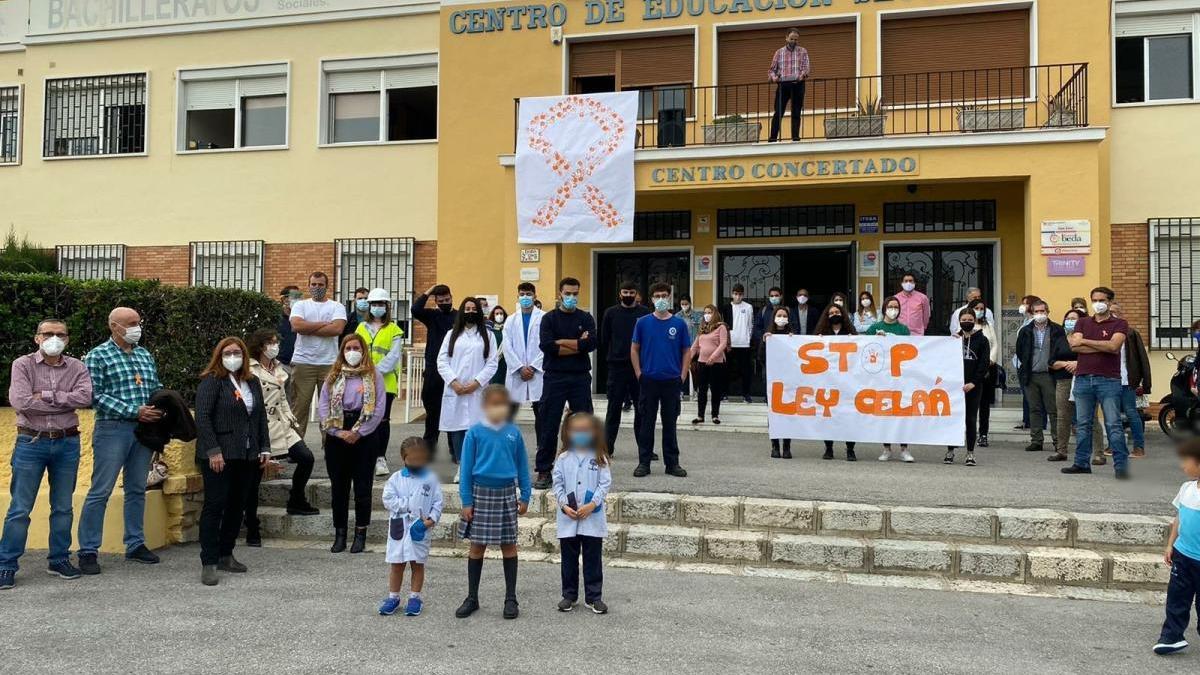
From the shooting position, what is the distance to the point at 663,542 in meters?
7.00

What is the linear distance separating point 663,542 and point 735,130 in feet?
29.1

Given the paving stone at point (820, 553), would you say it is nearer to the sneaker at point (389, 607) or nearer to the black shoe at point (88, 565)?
the sneaker at point (389, 607)

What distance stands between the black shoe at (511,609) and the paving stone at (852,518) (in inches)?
114

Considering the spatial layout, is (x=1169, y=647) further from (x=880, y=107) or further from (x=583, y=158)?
(x=583, y=158)

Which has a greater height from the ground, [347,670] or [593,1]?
[593,1]

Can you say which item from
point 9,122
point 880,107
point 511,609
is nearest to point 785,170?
point 880,107

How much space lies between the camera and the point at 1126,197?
13.4 metres

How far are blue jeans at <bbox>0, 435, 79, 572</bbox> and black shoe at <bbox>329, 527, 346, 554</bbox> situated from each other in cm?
194

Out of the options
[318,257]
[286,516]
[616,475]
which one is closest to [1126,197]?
[616,475]

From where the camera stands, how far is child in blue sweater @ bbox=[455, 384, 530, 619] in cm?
554

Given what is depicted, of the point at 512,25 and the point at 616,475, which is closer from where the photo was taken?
the point at 616,475

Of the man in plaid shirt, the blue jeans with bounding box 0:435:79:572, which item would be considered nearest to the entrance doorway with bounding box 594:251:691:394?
the man in plaid shirt

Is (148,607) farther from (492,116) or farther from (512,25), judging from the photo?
(512,25)

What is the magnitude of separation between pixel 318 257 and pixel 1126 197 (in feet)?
46.1
